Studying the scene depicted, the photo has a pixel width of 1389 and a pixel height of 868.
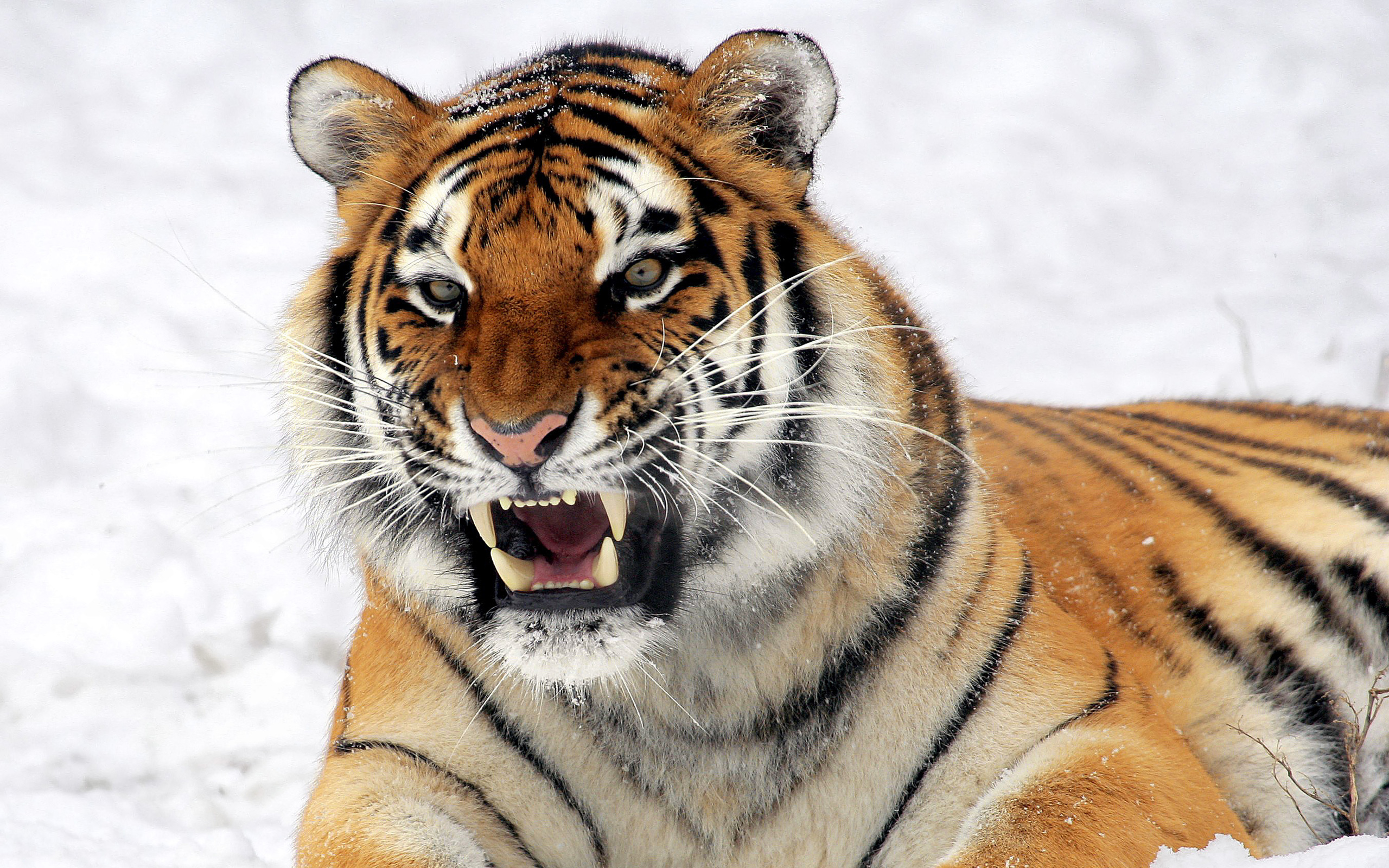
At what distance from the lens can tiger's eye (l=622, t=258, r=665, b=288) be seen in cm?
136

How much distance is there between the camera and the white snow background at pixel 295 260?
2.28 metres

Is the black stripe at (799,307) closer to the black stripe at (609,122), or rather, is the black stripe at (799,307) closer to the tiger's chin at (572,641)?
the black stripe at (609,122)

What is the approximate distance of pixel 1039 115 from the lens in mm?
5172

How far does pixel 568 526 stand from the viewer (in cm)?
139

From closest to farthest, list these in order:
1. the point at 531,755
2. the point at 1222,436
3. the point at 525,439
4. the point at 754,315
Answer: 1. the point at 525,439
2. the point at 754,315
3. the point at 531,755
4. the point at 1222,436

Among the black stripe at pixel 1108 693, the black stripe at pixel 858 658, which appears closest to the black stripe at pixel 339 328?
the black stripe at pixel 858 658

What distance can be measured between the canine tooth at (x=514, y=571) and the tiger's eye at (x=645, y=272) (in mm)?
320

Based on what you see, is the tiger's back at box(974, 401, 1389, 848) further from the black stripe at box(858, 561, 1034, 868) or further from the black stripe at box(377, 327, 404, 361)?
the black stripe at box(377, 327, 404, 361)

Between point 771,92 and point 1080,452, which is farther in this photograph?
point 1080,452

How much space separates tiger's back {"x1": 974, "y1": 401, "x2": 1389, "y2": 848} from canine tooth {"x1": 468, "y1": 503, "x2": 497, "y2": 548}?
0.74 metres

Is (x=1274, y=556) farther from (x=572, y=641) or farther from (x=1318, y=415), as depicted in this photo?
(x=572, y=641)

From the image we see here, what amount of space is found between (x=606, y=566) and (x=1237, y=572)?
1185 mm

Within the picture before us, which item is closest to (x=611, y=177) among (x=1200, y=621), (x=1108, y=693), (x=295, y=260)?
(x=1108, y=693)

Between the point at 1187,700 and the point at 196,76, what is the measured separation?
427 centimetres
